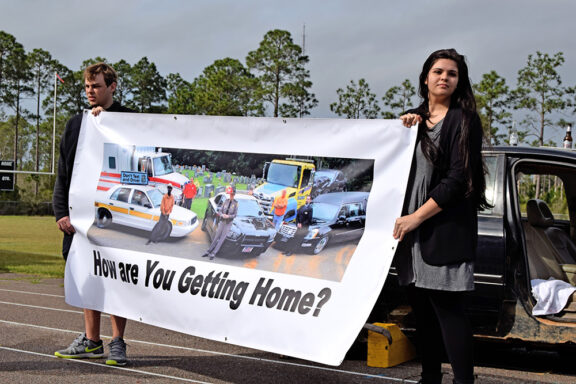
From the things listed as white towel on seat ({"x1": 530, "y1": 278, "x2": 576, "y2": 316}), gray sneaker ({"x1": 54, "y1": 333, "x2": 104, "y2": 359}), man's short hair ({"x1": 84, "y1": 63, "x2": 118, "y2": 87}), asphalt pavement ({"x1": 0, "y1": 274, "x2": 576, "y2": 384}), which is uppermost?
man's short hair ({"x1": 84, "y1": 63, "x2": 118, "y2": 87})

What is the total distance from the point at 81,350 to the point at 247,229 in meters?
1.80

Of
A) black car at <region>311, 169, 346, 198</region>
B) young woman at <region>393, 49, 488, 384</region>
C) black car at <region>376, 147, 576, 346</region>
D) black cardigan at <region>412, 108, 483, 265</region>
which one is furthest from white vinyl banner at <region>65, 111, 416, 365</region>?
black car at <region>376, 147, 576, 346</region>

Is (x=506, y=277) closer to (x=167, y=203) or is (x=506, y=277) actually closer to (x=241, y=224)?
(x=241, y=224)

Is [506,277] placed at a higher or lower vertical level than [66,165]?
lower

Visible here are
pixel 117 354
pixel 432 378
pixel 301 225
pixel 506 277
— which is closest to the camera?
pixel 432 378

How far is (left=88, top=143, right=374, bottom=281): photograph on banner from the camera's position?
3.89 meters

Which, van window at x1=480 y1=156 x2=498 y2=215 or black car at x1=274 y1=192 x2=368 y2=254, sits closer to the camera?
black car at x1=274 y1=192 x2=368 y2=254

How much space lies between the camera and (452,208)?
338cm

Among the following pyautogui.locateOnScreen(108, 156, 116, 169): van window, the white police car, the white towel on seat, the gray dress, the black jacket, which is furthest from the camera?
the black jacket

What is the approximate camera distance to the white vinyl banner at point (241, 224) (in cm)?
373

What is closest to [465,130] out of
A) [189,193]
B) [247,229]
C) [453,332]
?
[453,332]

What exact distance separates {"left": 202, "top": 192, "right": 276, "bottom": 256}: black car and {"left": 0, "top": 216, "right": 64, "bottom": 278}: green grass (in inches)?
401

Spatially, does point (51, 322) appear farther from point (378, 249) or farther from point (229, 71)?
point (229, 71)

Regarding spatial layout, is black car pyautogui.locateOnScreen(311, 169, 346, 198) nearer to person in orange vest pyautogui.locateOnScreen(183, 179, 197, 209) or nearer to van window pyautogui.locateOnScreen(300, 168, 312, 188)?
van window pyautogui.locateOnScreen(300, 168, 312, 188)
